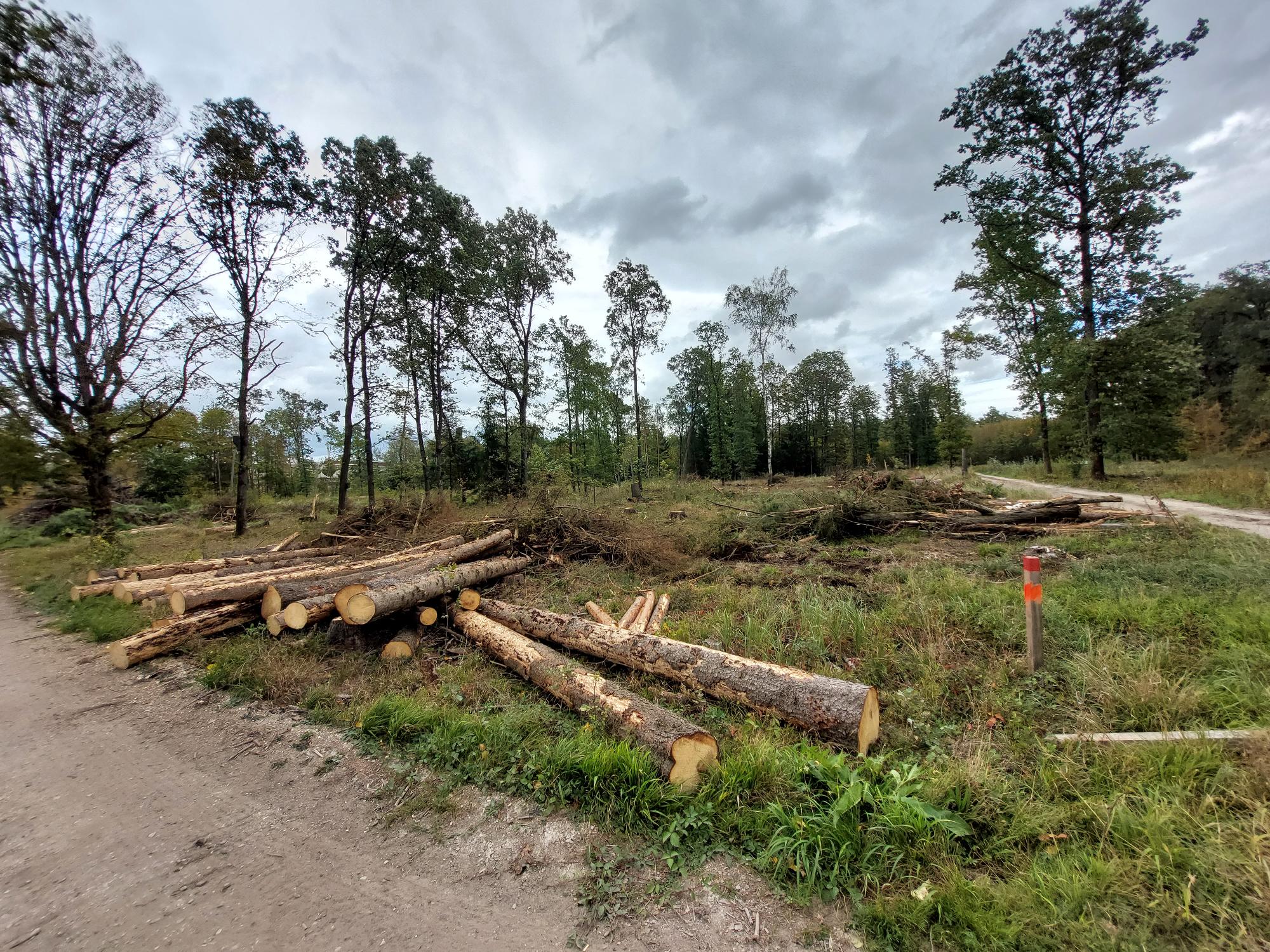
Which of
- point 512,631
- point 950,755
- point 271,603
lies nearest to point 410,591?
point 512,631

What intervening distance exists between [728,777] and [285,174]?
21.9 metres

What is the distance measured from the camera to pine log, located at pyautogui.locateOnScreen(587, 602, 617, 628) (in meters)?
5.59

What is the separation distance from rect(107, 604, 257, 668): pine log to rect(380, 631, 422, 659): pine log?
93.6 inches

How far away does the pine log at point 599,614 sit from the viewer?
18.4 ft

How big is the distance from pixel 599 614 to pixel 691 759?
3087 mm

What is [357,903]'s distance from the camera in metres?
2.17

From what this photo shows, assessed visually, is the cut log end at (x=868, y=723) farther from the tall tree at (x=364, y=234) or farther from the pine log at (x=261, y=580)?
the tall tree at (x=364, y=234)

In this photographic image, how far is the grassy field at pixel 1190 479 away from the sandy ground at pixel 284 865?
1534cm

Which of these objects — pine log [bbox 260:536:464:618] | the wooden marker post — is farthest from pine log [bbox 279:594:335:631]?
the wooden marker post

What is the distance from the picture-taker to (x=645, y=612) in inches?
234

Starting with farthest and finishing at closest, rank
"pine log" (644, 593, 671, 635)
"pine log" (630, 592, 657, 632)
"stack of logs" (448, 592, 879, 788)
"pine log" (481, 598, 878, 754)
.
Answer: "pine log" (630, 592, 657, 632), "pine log" (644, 593, 671, 635), "pine log" (481, 598, 878, 754), "stack of logs" (448, 592, 879, 788)

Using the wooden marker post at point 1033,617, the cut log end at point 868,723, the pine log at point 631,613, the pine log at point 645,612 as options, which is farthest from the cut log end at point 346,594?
the wooden marker post at point 1033,617

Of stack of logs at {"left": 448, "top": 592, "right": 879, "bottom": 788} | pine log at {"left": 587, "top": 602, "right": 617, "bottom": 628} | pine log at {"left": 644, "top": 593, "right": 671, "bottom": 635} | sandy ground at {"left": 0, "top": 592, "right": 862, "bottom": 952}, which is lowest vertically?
sandy ground at {"left": 0, "top": 592, "right": 862, "bottom": 952}

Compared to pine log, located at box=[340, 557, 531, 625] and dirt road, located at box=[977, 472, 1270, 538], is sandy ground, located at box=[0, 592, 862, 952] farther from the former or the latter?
dirt road, located at box=[977, 472, 1270, 538]
